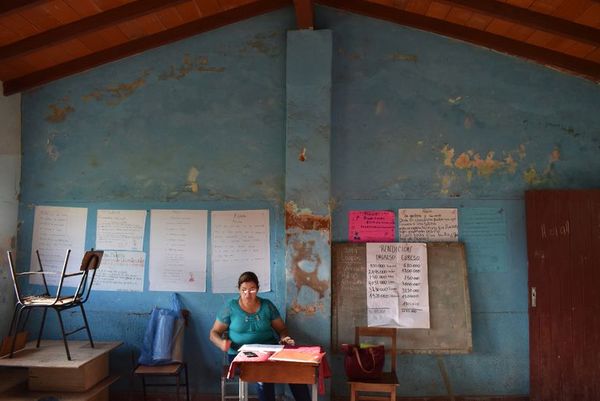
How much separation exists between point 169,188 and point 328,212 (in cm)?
154

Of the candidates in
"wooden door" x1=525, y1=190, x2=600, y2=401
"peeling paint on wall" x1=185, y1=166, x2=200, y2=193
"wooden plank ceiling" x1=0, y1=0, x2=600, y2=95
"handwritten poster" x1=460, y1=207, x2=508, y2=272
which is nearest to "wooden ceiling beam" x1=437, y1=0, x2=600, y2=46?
"wooden plank ceiling" x1=0, y1=0, x2=600, y2=95

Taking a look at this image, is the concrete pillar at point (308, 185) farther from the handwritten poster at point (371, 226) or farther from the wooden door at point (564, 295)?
the wooden door at point (564, 295)

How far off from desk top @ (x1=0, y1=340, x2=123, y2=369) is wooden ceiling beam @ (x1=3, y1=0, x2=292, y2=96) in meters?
2.39

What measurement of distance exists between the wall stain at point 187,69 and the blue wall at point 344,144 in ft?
0.04

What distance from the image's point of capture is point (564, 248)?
4.30 metres

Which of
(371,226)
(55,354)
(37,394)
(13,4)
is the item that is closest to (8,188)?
(55,354)

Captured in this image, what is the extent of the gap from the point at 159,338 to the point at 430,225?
2635 mm

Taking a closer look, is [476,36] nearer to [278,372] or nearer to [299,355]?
[299,355]

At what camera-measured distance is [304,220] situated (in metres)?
4.39

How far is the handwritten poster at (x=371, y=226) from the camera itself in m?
4.52

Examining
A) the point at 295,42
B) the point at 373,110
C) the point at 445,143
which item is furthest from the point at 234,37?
the point at 445,143

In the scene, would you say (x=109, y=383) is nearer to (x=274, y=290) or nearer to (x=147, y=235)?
(x=147, y=235)

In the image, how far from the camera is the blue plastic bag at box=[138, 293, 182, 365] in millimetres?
4180

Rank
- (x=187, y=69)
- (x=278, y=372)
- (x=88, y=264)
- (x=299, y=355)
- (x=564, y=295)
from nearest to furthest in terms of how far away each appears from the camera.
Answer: (x=278, y=372) < (x=299, y=355) < (x=88, y=264) < (x=564, y=295) < (x=187, y=69)
